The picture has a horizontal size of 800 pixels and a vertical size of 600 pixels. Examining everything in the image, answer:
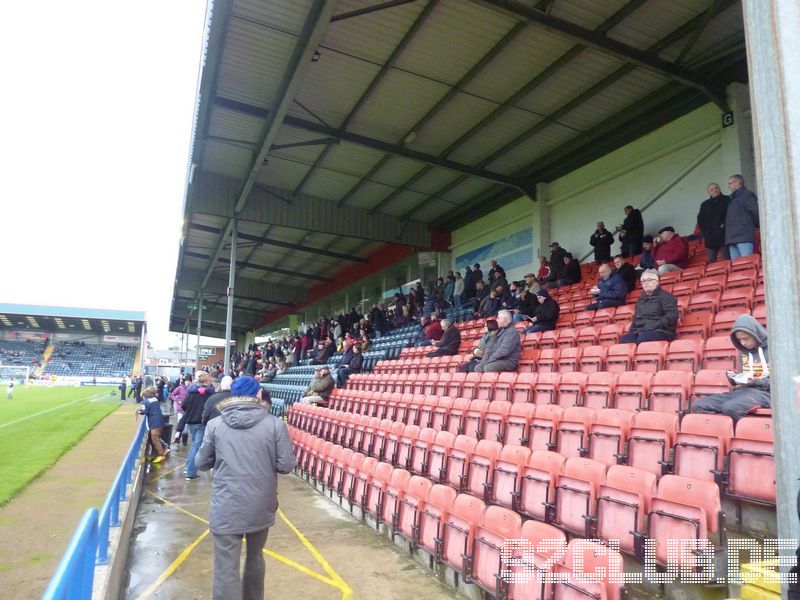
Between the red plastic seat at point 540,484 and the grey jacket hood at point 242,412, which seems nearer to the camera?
the grey jacket hood at point 242,412

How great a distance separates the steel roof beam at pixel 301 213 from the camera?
14.6 metres

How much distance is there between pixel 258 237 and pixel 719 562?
19.1 metres

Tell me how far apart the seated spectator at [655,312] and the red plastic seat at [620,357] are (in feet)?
0.56

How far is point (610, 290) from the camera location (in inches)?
303

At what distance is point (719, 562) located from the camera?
262 centimetres

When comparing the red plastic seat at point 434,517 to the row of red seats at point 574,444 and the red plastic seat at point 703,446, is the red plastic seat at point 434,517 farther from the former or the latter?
the red plastic seat at point 703,446

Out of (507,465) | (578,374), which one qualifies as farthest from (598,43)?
(507,465)

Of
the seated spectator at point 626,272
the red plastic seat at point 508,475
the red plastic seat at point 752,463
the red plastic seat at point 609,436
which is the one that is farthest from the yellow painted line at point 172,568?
the seated spectator at point 626,272

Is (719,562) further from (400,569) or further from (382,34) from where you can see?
(382,34)

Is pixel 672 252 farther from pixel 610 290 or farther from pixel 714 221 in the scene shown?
pixel 610 290

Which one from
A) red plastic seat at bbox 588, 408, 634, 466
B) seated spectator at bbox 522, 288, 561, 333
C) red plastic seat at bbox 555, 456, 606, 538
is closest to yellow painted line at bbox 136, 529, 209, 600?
red plastic seat at bbox 555, 456, 606, 538

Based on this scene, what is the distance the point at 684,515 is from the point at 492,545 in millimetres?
1074

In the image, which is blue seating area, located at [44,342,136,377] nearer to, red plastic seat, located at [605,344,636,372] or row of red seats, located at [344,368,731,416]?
row of red seats, located at [344,368,731,416]

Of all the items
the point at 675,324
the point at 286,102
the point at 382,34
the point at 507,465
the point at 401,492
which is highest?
the point at 382,34
